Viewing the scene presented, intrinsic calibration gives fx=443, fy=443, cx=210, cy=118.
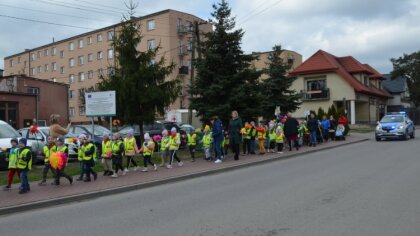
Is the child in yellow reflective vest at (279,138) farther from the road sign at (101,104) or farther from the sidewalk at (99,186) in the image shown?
the road sign at (101,104)

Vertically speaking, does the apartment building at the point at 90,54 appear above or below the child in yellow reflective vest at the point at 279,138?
above

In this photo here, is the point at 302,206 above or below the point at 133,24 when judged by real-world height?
below

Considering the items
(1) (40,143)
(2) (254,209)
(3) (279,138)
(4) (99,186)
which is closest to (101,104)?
(1) (40,143)

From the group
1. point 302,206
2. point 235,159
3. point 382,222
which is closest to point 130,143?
point 235,159

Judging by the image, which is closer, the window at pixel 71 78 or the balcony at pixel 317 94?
the balcony at pixel 317 94

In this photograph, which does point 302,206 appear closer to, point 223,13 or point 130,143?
point 130,143

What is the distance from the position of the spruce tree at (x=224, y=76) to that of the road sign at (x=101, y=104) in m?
6.05

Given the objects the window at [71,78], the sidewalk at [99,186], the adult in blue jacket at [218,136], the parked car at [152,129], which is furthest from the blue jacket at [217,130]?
the window at [71,78]

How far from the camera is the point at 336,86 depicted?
4788 centimetres

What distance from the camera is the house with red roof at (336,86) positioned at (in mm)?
47406

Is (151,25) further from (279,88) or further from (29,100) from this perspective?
(279,88)

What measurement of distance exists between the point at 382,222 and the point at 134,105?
13.9m

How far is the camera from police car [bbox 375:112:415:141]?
2608 cm

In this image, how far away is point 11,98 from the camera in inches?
1153
